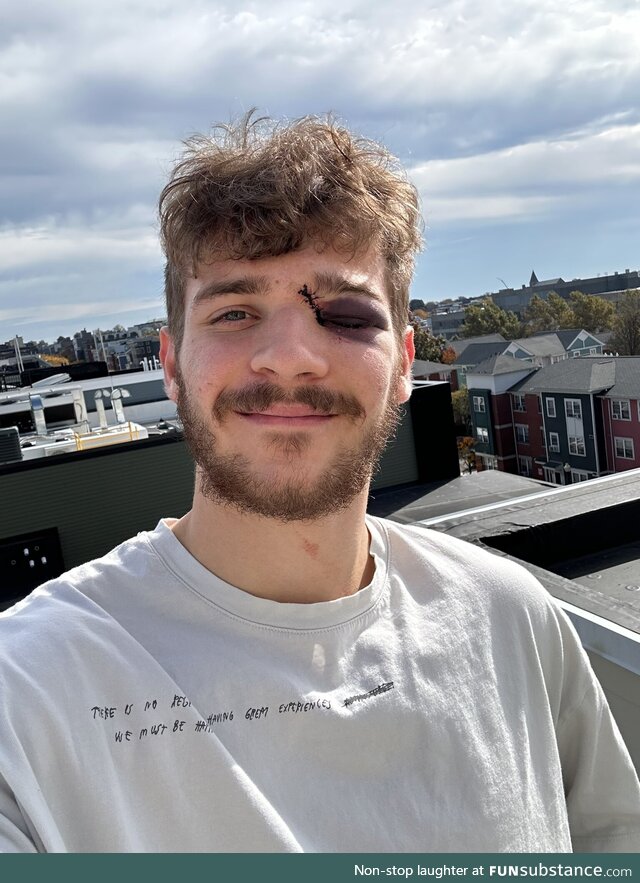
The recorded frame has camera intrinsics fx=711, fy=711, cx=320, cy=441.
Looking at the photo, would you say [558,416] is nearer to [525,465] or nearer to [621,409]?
[621,409]

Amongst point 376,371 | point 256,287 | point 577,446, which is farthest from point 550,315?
point 256,287

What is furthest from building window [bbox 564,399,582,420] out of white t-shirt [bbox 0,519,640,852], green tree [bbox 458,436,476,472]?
white t-shirt [bbox 0,519,640,852]

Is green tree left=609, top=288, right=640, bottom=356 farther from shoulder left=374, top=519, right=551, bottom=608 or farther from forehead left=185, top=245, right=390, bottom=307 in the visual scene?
forehead left=185, top=245, right=390, bottom=307

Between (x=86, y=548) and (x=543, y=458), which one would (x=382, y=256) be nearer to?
(x=86, y=548)

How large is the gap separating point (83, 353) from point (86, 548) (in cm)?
6223

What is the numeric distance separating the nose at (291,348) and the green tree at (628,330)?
57.5 metres

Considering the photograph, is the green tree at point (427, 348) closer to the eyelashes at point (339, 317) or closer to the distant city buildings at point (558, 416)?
the distant city buildings at point (558, 416)

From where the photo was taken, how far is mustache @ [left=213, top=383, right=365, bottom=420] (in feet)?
4.95

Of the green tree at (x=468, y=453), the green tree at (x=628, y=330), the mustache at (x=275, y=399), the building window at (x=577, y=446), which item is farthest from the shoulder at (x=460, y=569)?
the green tree at (x=628, y=330)

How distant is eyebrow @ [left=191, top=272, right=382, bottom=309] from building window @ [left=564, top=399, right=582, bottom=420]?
38.0 m

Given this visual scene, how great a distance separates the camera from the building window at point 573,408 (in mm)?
37344

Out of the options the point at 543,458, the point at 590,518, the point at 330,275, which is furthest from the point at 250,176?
the point at 543,458
